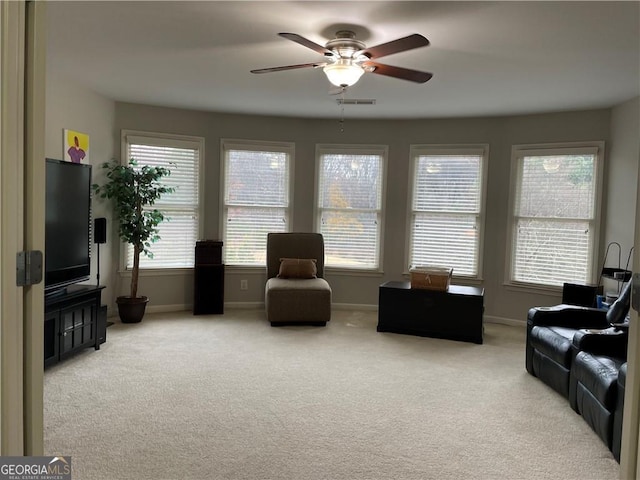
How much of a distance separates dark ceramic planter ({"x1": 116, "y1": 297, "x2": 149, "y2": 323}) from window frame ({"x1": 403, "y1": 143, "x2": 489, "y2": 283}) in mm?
3270

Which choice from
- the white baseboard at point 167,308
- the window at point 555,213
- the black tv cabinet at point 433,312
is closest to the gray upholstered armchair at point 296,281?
the black tv cabinet at point 433,312

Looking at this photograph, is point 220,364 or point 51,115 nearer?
point 220,364

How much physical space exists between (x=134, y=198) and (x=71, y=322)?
166cm

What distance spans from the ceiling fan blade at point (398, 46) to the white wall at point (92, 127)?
3.07m

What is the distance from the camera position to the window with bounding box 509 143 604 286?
5.18 m

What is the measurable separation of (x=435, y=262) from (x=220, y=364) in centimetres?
321

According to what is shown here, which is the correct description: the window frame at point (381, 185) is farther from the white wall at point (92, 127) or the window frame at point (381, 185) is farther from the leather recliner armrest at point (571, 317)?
the leather recliner armrest at point (571, 317)

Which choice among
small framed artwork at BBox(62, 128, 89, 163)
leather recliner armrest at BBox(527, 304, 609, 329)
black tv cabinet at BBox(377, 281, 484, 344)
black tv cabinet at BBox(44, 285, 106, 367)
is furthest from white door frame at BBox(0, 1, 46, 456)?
black tv cabinet at BBox(377, 281, 484, 344)

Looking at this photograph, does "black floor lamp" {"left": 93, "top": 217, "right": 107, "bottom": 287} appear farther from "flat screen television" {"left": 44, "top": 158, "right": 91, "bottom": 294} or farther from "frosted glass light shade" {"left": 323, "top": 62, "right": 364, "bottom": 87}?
"frosted glass light shade" {"left": 323, "top": 62, "right": 364, "bottom": 87}

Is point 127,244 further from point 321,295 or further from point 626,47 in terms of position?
point 626,47

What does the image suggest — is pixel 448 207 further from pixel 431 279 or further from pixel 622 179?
pixel 622 179

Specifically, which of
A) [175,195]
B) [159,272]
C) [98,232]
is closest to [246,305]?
[159,272]

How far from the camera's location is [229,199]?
6074 mm

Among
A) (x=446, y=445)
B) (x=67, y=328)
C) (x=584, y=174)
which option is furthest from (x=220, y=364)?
(x=584, y=174)
